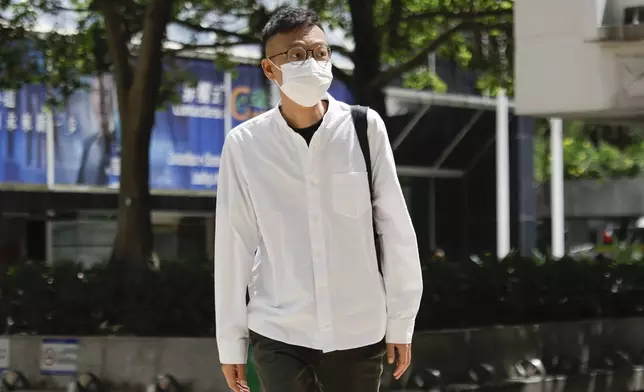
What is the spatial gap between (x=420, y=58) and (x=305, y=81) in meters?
8.79

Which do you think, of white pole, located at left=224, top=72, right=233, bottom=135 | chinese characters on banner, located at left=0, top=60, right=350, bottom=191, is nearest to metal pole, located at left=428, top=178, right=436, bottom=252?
chinese characters on banner, located at left=0, top=60, right=350, bottom=191

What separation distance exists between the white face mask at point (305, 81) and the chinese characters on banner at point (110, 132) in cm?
1756

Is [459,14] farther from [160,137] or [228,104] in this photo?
[228,104]

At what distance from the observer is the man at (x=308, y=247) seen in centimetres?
362

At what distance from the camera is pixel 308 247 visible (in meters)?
3.62

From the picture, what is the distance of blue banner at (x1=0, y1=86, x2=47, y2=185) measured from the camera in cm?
2191

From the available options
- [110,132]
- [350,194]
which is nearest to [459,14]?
[350,194]

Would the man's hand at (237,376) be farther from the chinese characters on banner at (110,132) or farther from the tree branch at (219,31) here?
the chinese characters on banner at (110,132)

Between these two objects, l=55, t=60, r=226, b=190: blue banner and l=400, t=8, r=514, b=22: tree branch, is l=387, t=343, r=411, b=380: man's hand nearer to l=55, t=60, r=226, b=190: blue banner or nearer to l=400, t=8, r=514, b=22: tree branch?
l=400, t=8, r=514, b=22: tree branch

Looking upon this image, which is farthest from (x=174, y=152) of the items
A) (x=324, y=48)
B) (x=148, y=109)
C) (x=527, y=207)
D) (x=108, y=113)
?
(x=324, y=48)

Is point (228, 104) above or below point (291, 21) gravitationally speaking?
above

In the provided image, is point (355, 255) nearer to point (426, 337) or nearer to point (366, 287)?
point (366, 287)

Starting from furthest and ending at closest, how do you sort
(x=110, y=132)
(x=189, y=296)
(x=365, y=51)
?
(x=110, y=132), (x=365, y=51), (x=189, y=296)

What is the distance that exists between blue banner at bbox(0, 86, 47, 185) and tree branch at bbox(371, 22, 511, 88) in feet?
36.8
